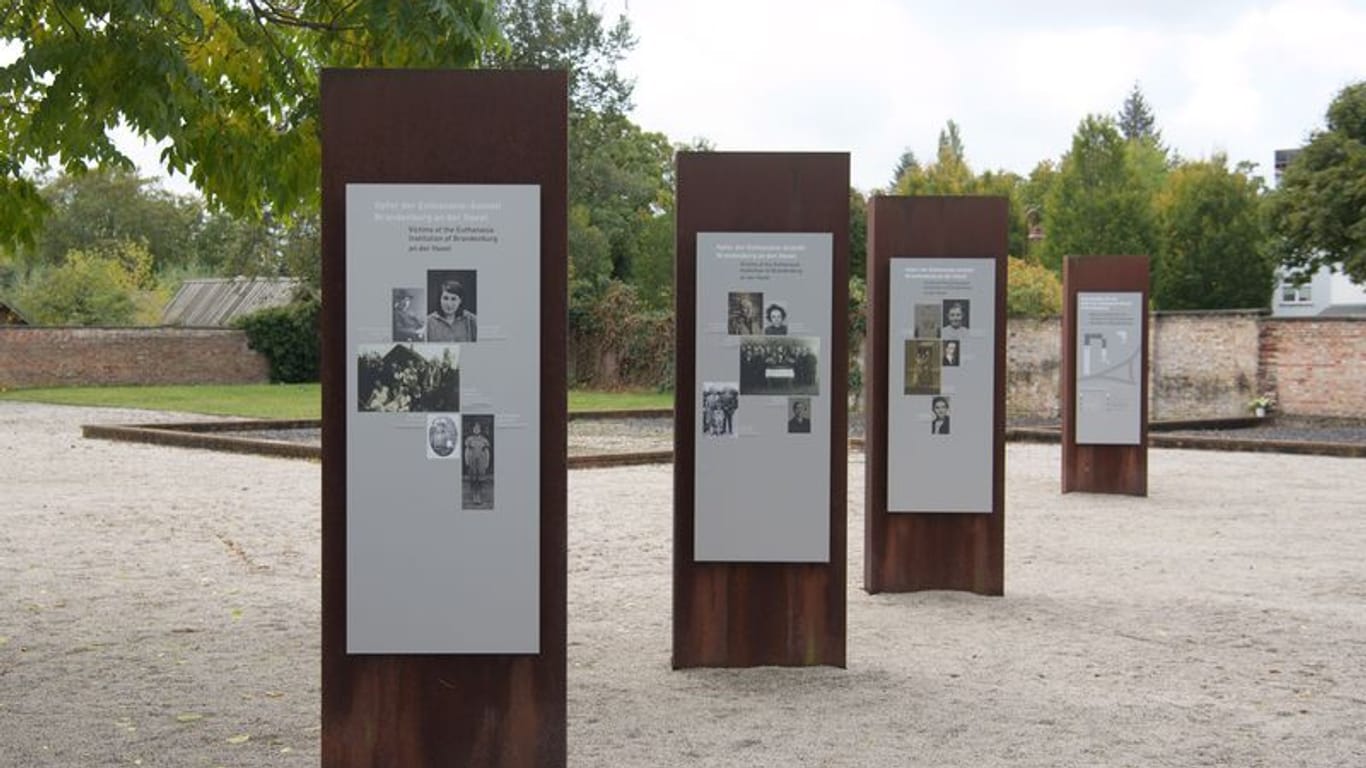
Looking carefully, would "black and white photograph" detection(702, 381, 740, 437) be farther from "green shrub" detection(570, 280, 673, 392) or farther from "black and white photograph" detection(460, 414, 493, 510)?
"green shrub" detection(570, 280, 673, 392)

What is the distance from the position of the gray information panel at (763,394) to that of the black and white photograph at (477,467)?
2801 millimetres

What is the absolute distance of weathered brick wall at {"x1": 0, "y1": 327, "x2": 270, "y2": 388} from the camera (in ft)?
154

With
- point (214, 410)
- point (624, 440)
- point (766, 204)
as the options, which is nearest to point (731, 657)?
point (766, 204)

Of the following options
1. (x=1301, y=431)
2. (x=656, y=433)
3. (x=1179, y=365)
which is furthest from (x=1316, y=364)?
(x=656, y=433)

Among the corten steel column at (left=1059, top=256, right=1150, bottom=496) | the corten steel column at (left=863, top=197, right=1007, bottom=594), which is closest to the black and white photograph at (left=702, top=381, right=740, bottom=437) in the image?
the corten steel column at (left=863, top=197, right=1007, bottom=594)

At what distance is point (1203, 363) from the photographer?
35094 millimetres

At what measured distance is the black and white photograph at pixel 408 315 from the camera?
596 centimetres

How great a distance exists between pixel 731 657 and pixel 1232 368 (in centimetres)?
2795

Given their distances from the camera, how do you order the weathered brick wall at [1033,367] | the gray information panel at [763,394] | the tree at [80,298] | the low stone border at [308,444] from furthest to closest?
1. the tree at [80,298]
2. the weathered brick wall at [1033,367]
3. the low stone border at [308,444]
4. the gray information panel at [763,394]

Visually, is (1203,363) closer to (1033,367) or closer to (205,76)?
(1033,367)

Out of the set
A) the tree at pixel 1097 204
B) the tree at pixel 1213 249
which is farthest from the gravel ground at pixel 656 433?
the tree at pixel 1097 204

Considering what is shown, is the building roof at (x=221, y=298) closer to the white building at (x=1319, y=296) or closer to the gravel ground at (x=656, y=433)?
the gravel ground at (x=656, y=433)

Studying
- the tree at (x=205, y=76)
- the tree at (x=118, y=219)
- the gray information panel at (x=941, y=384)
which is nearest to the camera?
the tree at (x=205, y=76)

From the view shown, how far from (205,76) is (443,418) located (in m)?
4.48
